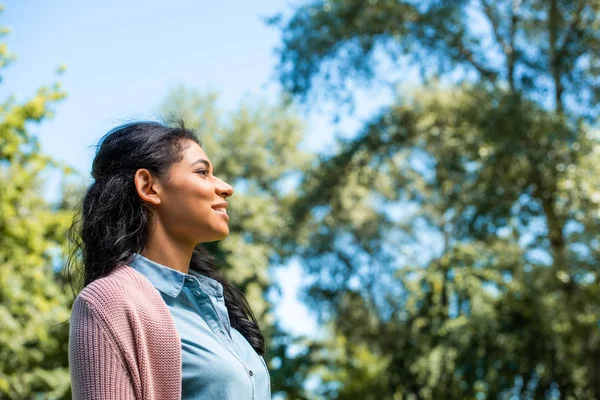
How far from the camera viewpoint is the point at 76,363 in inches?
55.7

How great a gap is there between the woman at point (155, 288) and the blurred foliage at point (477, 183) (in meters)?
8.35

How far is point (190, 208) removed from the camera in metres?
1.72

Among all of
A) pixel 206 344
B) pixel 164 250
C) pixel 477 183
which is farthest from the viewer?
pixel 477 183

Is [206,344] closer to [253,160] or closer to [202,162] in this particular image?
[202,162]

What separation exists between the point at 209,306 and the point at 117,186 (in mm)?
362

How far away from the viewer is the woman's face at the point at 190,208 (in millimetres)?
1715

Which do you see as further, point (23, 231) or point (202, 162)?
point (23, 231)

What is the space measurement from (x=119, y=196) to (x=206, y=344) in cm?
42

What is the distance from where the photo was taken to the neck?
1708 mm

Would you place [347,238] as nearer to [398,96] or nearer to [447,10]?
[398,96]

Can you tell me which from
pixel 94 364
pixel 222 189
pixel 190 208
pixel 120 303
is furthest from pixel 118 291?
pixel 222 189

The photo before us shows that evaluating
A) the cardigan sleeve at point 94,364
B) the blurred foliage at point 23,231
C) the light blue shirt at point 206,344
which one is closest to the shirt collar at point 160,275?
the light blue shirt at point 206,344

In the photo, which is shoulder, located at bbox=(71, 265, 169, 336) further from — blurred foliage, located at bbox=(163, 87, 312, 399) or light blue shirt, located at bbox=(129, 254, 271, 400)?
blurred foliage, located at bbox=(163, 87, 312, 399)

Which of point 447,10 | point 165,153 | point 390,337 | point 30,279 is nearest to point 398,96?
point 447,10
